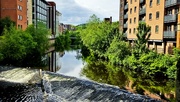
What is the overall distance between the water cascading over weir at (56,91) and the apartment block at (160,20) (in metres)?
15.0

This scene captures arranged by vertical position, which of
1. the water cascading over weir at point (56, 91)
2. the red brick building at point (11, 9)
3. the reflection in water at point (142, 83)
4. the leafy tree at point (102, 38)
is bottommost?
the reflection in water at point (142, 83)

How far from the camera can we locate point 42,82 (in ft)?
60.4

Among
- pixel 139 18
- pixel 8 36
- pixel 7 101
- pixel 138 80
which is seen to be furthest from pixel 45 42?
pixel 7 101

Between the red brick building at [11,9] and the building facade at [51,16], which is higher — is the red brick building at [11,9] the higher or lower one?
the lower one

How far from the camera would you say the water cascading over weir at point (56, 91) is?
13.9 metres

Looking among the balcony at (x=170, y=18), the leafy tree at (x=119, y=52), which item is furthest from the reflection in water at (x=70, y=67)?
the balcony at (x=170, y=18)

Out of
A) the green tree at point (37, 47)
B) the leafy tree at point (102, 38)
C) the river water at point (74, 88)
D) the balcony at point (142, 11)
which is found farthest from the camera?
the leafy tree at point (102, 38)

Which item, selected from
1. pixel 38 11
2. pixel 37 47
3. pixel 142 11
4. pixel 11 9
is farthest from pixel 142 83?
pixel 38 11

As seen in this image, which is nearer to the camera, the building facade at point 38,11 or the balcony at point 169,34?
the balcony at point 169,34

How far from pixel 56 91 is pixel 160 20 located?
24556 millimetres

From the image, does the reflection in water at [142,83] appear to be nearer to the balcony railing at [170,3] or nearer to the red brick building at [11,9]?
the balcony railing at [170,3]

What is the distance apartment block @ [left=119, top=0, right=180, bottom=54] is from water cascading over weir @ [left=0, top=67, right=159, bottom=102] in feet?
49.1

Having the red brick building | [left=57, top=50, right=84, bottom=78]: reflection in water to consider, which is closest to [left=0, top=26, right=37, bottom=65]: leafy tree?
[left=57, top=50, right=84, bottom=78]: reflection in water

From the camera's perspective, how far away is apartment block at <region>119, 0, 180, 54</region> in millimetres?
31002
